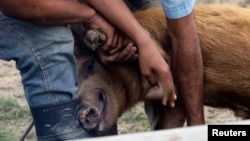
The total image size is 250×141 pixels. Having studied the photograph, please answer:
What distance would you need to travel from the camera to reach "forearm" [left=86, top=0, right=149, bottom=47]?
136 inches

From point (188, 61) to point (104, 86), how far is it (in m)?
0.54

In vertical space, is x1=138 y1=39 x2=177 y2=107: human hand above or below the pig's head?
above

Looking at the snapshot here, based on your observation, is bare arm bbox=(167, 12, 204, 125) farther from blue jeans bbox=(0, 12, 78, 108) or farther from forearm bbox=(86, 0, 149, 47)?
blue jeans bbox=(0, 12, 78, 108)

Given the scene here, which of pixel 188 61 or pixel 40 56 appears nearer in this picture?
pixel 40 56

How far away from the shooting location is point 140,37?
351cm

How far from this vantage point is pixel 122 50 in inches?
145

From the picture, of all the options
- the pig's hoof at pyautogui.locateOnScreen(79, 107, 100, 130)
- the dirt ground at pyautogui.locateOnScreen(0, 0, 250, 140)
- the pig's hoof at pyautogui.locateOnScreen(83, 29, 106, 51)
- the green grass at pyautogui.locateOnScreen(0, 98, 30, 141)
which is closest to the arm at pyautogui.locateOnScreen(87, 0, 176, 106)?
Answer: the pig's hoof at pyautogui.locateOnScreen(83, 29, 106, 51)

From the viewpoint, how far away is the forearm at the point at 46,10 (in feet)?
10.5

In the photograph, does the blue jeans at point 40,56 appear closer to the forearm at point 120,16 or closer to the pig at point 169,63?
the forearm at point 120,16

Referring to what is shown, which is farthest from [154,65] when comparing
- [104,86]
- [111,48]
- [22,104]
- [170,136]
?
[22,104]

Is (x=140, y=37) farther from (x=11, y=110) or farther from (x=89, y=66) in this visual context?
(x=11, y=110)

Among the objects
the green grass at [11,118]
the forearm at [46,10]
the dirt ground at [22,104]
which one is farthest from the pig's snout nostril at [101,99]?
the green grass at [11,118]

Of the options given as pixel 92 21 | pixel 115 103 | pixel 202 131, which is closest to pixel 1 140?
pixel 115 103

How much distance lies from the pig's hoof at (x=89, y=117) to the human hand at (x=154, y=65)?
0.41 m
